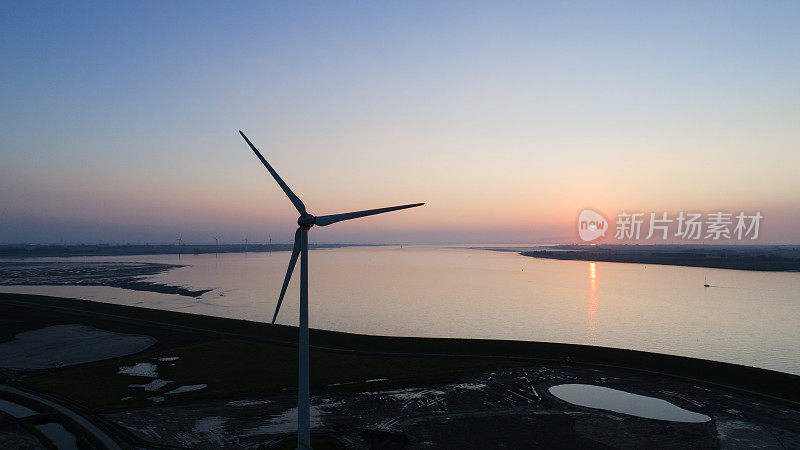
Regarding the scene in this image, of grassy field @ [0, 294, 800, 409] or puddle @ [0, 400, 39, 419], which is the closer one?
puddle @ [0, 400, 39, 419]

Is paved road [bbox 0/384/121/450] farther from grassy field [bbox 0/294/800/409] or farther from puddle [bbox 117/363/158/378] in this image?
puddle [bbox 117/363/158/378]

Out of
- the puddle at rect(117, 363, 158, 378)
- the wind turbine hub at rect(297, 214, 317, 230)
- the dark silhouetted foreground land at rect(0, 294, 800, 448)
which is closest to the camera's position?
the wind turbine hub at rect(297, 214, 317, 230)

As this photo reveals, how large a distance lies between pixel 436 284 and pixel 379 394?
97.3m

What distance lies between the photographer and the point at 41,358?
1700 inches

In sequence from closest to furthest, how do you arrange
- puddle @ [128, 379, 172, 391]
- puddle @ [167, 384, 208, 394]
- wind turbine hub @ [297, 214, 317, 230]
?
wind turbine hub @ [297, 214, 317, 230] → puddle @ [167, 384, 208, 394] → puddle @ [128, 379, 172, 391]

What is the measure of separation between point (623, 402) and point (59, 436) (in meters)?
35.6

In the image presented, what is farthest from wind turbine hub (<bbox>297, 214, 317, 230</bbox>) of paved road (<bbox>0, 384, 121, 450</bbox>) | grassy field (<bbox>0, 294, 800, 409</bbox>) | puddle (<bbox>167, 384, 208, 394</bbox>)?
puddle (<bbox>167, 384, 208, 394</bbox>)

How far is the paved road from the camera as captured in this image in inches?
950

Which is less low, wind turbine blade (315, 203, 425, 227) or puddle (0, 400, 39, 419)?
wind turbine blade (315, 203, 425, 227)

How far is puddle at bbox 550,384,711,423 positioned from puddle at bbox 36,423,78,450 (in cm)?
3018

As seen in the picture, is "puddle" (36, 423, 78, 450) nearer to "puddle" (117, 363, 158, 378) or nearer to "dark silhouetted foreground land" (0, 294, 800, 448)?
"dark silhouetted foreground land" (0, 294, 800, 448)

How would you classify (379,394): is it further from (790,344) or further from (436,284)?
(436,284)

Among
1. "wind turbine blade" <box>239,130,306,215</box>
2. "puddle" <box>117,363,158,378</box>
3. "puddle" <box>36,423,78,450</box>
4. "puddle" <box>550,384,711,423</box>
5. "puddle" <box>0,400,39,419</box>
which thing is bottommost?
"puddle" <box>550,384,711,423</box>

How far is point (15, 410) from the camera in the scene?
95.6 ft
